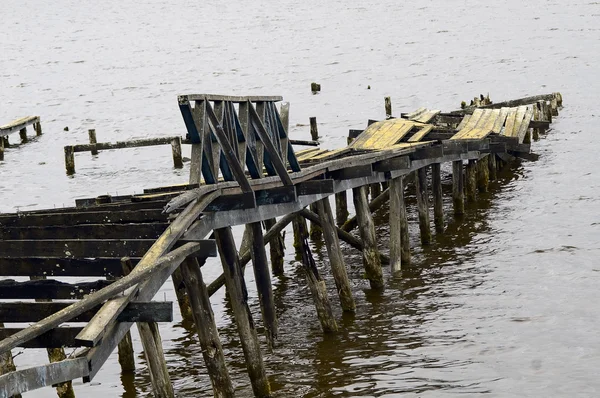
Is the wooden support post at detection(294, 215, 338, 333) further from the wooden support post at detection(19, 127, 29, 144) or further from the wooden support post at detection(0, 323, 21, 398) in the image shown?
the wooden support post at detection(19, 127, 29, 144)

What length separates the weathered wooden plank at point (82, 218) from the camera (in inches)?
397

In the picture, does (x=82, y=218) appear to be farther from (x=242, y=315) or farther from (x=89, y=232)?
(x=242, y=315)

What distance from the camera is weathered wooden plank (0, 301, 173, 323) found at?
7.11 m

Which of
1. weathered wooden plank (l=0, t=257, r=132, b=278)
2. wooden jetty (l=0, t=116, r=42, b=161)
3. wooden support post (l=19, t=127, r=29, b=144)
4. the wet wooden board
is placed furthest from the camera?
wooden support post (l=19, t=127, r=29, b=144)

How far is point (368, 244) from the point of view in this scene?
571 inches

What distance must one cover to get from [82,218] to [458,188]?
407 inches

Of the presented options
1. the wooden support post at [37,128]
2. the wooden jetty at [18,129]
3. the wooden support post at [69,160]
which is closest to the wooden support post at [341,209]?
the wooden support post at [69,160]

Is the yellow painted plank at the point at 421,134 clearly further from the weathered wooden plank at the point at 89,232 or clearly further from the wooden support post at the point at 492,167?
the weathered wooden plank at the point at 89,232

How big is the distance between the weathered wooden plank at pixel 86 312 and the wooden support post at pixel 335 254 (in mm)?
5249

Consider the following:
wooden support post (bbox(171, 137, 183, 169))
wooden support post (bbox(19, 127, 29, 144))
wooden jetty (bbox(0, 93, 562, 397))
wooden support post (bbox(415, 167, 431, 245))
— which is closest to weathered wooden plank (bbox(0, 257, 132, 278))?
wooden jetty (bbox(0, 93, 562, 397))

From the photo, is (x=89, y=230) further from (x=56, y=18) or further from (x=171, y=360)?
(x=56, y=18)

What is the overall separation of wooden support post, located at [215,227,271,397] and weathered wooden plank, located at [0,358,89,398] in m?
3.64

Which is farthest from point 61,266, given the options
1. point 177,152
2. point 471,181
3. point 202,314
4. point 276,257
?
point 177,152

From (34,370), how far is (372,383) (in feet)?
16.7
